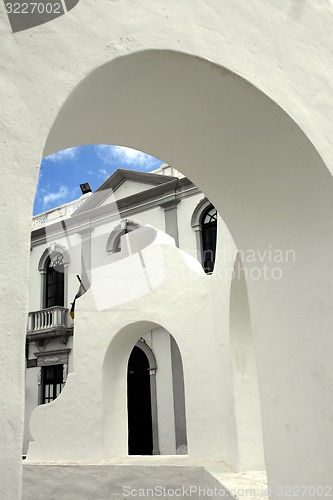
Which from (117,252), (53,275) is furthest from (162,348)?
(53,275)

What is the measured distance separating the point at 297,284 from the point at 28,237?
6.32 feet

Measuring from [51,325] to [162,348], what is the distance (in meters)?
3.31

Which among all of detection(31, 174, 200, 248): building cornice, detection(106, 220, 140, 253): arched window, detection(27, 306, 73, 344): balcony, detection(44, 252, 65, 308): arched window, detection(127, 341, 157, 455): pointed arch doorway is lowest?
detection(127, 341, 157, 455): pointed arch doorway

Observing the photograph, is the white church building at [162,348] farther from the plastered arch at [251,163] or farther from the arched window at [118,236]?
the plastered arch at [251,163]

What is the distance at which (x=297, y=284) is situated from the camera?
3.16 meters

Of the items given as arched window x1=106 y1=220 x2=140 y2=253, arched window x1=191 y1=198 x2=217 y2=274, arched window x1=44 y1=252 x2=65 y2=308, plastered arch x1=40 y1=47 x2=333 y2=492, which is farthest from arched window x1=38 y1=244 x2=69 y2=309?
plastered arch x1=40 y1=47 x2=333 y2=492

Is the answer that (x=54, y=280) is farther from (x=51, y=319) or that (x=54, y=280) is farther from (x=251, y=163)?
(x=251, y=163)

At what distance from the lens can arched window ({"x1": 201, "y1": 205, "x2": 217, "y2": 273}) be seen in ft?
40.6

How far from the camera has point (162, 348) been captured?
1224cm

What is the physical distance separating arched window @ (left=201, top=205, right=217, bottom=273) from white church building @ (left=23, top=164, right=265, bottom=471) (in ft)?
0.09

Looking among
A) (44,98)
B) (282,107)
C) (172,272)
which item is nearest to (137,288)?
(172,272)

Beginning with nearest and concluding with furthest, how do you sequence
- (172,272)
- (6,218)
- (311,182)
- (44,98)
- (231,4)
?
(6,218), (44,98), (231,4), (311,182), (172,272)

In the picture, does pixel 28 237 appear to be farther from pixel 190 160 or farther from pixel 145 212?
pixel 145 212

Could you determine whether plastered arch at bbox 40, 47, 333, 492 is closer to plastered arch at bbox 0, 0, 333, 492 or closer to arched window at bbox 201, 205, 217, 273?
plastered arch at bbox 0, 0, 333, 492
